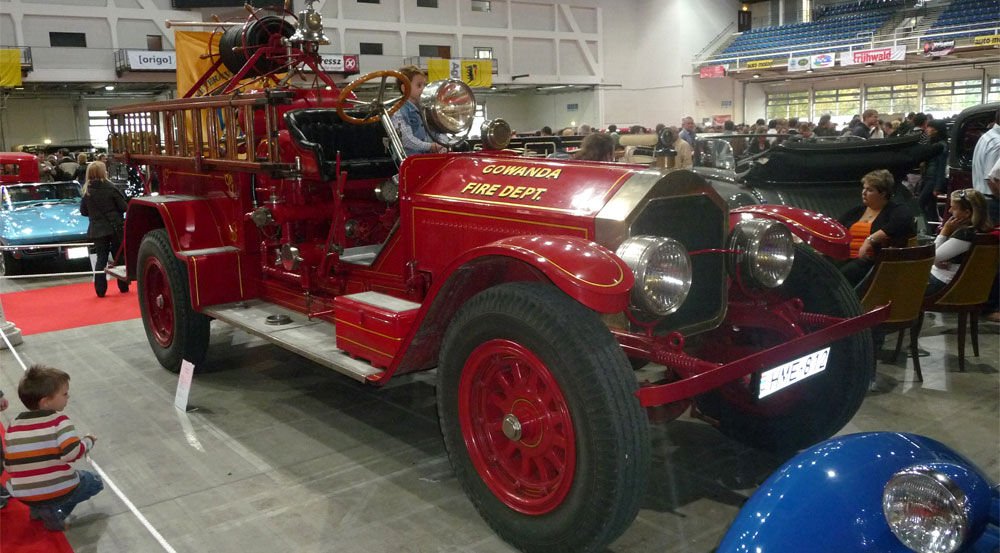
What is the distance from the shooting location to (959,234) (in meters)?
5.36

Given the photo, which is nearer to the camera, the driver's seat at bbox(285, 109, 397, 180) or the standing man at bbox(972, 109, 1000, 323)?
the driver's seat at bbox(285, 109, 397, 180)

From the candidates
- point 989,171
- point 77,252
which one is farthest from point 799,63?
point 77,252

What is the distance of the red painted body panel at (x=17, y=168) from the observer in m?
14.1

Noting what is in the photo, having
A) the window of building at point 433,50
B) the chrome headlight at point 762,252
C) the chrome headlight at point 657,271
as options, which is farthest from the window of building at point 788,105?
the chrome headlight at point 657,271

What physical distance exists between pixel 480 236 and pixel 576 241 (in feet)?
2.44

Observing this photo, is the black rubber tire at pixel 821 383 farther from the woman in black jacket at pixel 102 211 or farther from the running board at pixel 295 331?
the woman in black jacket at pixel 102 211

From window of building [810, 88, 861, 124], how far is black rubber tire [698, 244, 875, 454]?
2459 cm

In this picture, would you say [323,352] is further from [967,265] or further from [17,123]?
[17,123]

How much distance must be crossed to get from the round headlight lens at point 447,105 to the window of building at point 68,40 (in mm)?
21254

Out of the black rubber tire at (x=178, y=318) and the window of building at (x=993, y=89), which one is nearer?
the black rubber tire at (x=178, y=318)

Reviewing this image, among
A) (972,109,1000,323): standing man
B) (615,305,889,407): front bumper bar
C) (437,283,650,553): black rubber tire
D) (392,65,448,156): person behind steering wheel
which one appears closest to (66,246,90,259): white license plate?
(392,65,448,156): person behind steering wheel

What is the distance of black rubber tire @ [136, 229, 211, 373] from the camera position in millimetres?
5047

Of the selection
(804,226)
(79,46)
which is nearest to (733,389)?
(804,226)

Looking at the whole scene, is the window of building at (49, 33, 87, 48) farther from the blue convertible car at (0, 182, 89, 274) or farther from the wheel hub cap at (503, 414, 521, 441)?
the wheel hub cap at (503, 414, 521, 441)
